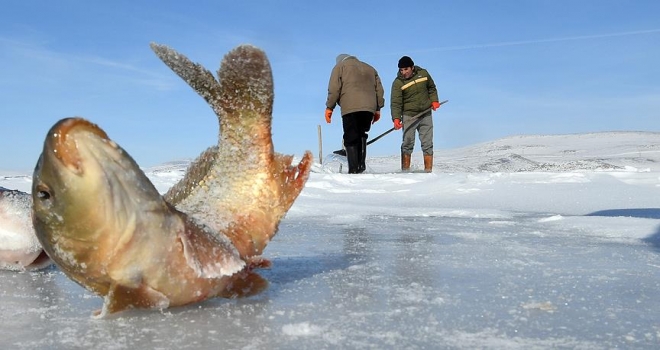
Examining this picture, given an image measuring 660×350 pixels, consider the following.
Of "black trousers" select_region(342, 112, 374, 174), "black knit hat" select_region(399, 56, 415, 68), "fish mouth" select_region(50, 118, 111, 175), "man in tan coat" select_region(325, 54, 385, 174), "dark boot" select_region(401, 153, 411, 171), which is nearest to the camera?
"fish mouth" select_region(50, 118, 111, 175)

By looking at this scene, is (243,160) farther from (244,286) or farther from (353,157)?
(353,157)

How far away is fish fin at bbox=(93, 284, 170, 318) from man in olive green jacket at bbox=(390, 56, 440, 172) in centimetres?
902

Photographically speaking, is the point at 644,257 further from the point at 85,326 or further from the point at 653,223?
the point at 85,326

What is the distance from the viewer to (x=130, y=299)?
139 cm

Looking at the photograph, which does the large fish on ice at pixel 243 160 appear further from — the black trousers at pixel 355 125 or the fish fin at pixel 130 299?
the black trousers at pixel 355 125

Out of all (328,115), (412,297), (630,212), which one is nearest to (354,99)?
(328,115)

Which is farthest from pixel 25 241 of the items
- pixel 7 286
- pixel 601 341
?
pixel 601 341

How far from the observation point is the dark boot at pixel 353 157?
9703 mm

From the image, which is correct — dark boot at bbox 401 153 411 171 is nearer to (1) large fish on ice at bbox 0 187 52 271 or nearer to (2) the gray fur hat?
(2) the gray fur hat

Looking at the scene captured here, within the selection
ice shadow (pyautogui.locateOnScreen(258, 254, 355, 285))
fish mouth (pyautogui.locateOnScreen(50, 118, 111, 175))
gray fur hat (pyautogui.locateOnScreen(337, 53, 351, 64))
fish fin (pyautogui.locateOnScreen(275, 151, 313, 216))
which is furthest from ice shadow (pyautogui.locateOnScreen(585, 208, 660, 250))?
gray fur hat (pyautogui.locateOnScreen(337, 53, 351, 64))

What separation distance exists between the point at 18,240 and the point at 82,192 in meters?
1.00

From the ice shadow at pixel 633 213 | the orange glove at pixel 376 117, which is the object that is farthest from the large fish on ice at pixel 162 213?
the orange glove at pixel 376 117

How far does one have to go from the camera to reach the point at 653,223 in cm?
325

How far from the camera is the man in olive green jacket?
1023 cm
